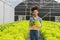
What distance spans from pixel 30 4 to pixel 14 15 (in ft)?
9.89

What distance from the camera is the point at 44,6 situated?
38.2 metres

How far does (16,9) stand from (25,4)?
5.10 feet

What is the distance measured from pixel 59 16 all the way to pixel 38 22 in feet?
97.0

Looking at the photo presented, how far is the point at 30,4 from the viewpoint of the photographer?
3838 centimetres

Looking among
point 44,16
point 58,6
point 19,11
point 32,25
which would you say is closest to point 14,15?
point 19,11

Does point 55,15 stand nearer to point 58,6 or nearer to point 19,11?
point 58,6

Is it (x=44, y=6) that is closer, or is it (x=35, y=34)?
(x=35, y=34)

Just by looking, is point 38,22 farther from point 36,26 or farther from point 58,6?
point 58,6

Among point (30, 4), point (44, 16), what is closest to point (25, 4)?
point (30, 4)

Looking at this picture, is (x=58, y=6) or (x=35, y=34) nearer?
(x=35, y=34)

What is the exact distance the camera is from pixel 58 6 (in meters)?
38.3

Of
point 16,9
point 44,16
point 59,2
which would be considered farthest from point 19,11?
point 59,2

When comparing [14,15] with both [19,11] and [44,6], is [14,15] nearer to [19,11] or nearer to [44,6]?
[19,11]

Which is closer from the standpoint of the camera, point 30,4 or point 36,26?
point 36,26
